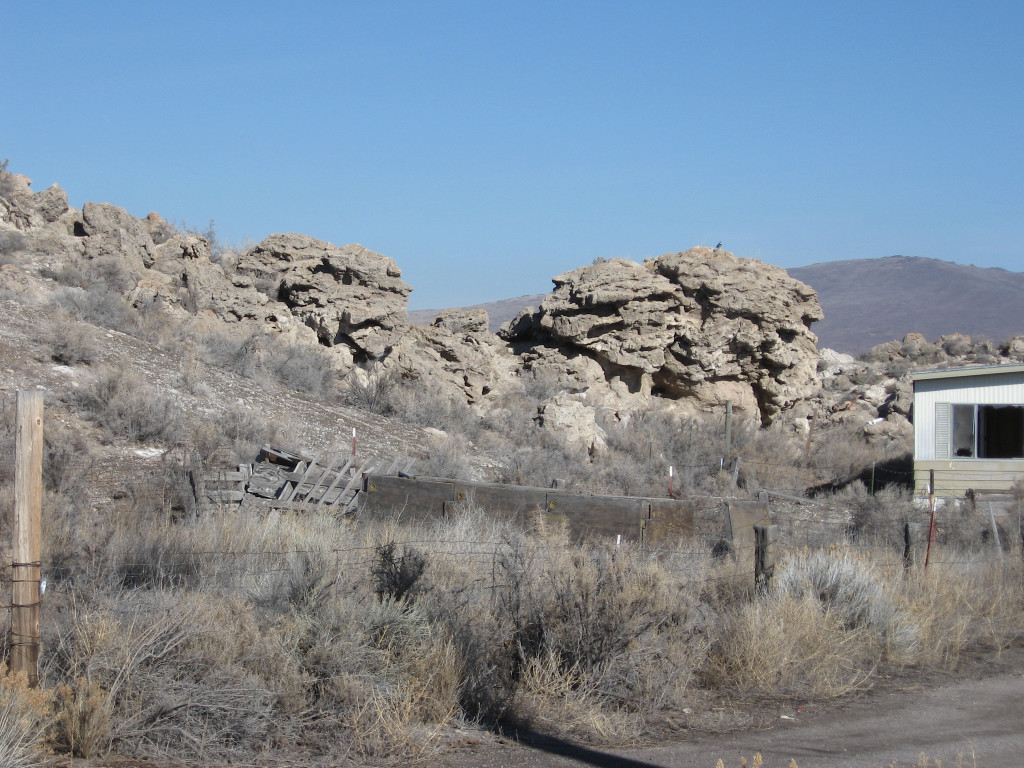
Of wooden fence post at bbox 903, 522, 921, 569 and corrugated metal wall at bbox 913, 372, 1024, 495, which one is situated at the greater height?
corrugated metal wall at bbox 913, 372, 1024, 495

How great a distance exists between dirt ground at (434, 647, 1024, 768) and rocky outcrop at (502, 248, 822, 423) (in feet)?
60.8

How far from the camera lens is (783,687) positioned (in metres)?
7.14

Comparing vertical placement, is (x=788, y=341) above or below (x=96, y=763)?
above

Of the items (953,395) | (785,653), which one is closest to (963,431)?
(953,395)

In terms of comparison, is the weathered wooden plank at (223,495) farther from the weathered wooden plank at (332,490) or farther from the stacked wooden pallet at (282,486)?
the weathered wooden plank at (332,490)

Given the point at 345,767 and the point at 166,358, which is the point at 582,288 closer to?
the point at 166,358

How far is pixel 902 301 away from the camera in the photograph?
125875mm

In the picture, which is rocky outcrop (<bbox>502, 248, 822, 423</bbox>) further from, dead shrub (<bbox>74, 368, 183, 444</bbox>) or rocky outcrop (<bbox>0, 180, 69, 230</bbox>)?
rocky outcrop (<bbox>0, 180, 69, 230</bbox>)

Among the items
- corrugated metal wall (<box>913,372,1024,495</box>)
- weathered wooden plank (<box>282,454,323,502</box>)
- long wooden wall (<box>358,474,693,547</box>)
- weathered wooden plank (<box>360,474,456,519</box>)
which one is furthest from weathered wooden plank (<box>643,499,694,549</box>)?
corrugated metal wall (<box>913,372,1024,495</box>)

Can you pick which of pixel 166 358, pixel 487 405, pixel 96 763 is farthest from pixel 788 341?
pixel 96 763

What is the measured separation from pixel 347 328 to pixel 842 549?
52.9 feet

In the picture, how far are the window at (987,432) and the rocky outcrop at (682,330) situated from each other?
5.46 metres

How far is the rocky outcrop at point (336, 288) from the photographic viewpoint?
76.2ft

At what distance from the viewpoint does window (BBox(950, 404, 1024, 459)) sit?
69.7 feet
